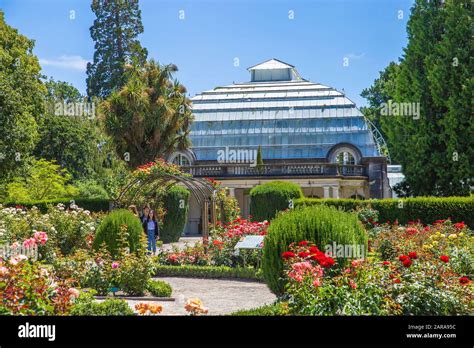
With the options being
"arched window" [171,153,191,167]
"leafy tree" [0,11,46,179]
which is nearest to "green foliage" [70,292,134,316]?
"leafy tree" [0,11,46,179]

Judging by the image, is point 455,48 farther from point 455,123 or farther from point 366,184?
point 366,184

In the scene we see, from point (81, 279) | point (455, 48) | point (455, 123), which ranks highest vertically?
point (455, 48)

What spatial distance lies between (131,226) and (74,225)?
3292 millimetres

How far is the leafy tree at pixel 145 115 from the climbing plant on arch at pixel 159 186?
806 centimetres

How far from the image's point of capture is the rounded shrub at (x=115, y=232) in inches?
607

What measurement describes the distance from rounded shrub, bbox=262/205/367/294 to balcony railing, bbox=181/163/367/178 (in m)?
31.1

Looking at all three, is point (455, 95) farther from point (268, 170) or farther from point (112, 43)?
point (112, 43)

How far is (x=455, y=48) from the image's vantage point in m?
32.5

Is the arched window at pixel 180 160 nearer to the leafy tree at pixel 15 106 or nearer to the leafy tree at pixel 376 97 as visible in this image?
the leafy tree at pixel 15 106

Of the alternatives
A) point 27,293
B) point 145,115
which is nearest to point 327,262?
point 27,293

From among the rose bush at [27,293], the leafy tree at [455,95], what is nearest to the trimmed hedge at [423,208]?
the leafy tree at [455,95]

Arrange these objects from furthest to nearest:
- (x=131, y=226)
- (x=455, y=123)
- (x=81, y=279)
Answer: (x=455, y=123)
(x=131, y=226)
(x=81, y=279)
